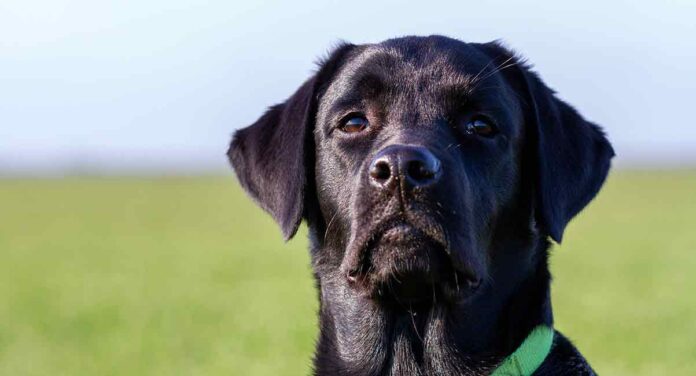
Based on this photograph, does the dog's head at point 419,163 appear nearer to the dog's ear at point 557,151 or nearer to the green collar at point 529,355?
the dog's ear at point 557,151

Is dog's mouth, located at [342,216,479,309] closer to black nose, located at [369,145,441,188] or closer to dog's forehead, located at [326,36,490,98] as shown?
black nose, located at [369,145,441,188]

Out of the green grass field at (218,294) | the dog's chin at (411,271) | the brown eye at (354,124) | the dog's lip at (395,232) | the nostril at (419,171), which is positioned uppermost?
the brown eye at (354,124)

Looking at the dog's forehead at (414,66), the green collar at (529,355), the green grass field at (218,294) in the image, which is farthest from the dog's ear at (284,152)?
the green collar at (529,355)

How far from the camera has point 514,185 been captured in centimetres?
522

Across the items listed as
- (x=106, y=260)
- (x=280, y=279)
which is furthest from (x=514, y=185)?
(x=106, y=260)

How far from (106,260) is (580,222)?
1659 cm

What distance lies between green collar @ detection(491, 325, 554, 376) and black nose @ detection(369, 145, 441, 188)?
848 millimetres

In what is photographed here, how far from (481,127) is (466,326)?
851 mm

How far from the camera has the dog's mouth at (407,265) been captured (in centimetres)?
470

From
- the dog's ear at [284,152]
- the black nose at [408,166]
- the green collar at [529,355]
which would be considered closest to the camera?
the black nose at [408,166]

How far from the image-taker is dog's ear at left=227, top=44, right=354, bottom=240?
5.34 m

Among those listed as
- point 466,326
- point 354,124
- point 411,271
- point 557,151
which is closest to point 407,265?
point 411,271

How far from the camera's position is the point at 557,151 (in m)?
5.26

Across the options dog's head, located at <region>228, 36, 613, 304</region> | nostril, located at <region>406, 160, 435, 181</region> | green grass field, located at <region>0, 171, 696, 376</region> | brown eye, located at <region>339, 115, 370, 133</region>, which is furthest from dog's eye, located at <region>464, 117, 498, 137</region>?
green grass field, located at <region>0, 171, 696, 376</region>
